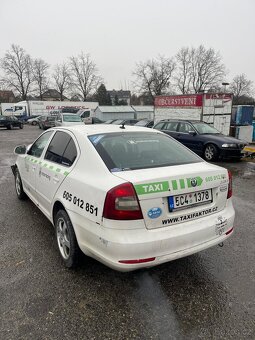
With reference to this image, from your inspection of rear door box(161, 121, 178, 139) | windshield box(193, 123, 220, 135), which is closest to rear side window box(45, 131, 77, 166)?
windshield box(193, 123, 220, 135)

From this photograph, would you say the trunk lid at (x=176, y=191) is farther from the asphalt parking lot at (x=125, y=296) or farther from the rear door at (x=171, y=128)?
the rear door at (x=171, y=128)

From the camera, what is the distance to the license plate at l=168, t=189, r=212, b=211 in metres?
2.40

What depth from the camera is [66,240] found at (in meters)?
2.93

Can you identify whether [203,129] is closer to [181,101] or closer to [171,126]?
[171,126]

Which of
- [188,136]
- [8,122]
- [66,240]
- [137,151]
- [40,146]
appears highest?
[137,151]

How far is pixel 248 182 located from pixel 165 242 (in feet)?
18.0

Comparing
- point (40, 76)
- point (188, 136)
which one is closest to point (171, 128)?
point (188, 136)

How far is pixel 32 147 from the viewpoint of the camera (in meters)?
4.41

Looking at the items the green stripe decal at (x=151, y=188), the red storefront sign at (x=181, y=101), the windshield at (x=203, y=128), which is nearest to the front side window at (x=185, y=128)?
the windshield at (x=203, y=128)

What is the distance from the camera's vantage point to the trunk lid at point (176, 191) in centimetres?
229

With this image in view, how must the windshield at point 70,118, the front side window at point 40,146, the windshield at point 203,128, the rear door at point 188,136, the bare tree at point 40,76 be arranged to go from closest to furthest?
1. the front side window at point 40,146
2. the rear door at point 188,136
3. the windshield at point 203,128
4. the windshield at point 70,118
5. the bare tree at point 40,76

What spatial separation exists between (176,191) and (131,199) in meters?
0.45

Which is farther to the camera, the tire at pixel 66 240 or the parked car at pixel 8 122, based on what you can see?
the parked car at pixel 8 122

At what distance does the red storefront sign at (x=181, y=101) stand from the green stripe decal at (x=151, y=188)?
1216 cm
